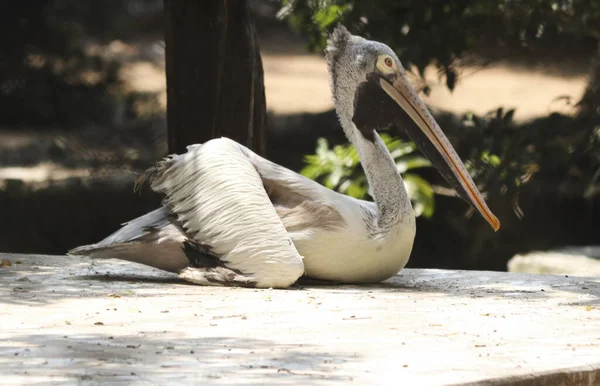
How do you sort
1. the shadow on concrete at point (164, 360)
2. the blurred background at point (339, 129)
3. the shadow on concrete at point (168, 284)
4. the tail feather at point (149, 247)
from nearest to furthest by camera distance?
1. the shadow on concrete at point (164, 360)
2. the shadow on concrete at point (168, 284)
3. the tail feather at point (149, 247)
4. the blurred background at point (339, 129)

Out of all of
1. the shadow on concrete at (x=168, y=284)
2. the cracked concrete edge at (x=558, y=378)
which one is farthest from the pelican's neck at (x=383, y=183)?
the cracked concrete edge at (x=558, y=378)

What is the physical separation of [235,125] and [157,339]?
3.15 meters

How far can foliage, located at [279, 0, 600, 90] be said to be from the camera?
791cm

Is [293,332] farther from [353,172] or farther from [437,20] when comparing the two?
[437,20]

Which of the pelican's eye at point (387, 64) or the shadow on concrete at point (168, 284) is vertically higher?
the pelican's eye at point (387, 64)

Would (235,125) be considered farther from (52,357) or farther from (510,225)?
(510,225)

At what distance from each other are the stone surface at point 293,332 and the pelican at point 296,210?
125mm

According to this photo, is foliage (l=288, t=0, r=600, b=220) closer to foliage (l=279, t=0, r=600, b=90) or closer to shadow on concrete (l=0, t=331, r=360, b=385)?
foliage (l=279, t=0, r=600, b=90)

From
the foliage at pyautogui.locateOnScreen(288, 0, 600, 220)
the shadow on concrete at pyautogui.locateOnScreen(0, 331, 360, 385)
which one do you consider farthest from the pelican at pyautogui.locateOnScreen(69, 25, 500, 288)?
the foliage at pyautogui.locateOnScreen(288, 0, 600, 220)

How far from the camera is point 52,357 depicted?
12.0 feet

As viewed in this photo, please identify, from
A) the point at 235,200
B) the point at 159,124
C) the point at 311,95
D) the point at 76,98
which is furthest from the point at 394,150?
the point at 311,95

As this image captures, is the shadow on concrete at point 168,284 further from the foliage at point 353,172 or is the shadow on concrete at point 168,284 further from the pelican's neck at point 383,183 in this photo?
the foliage at point 353,172

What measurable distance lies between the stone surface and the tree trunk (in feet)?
4.57

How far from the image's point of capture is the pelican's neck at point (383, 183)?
5711 millimetres
